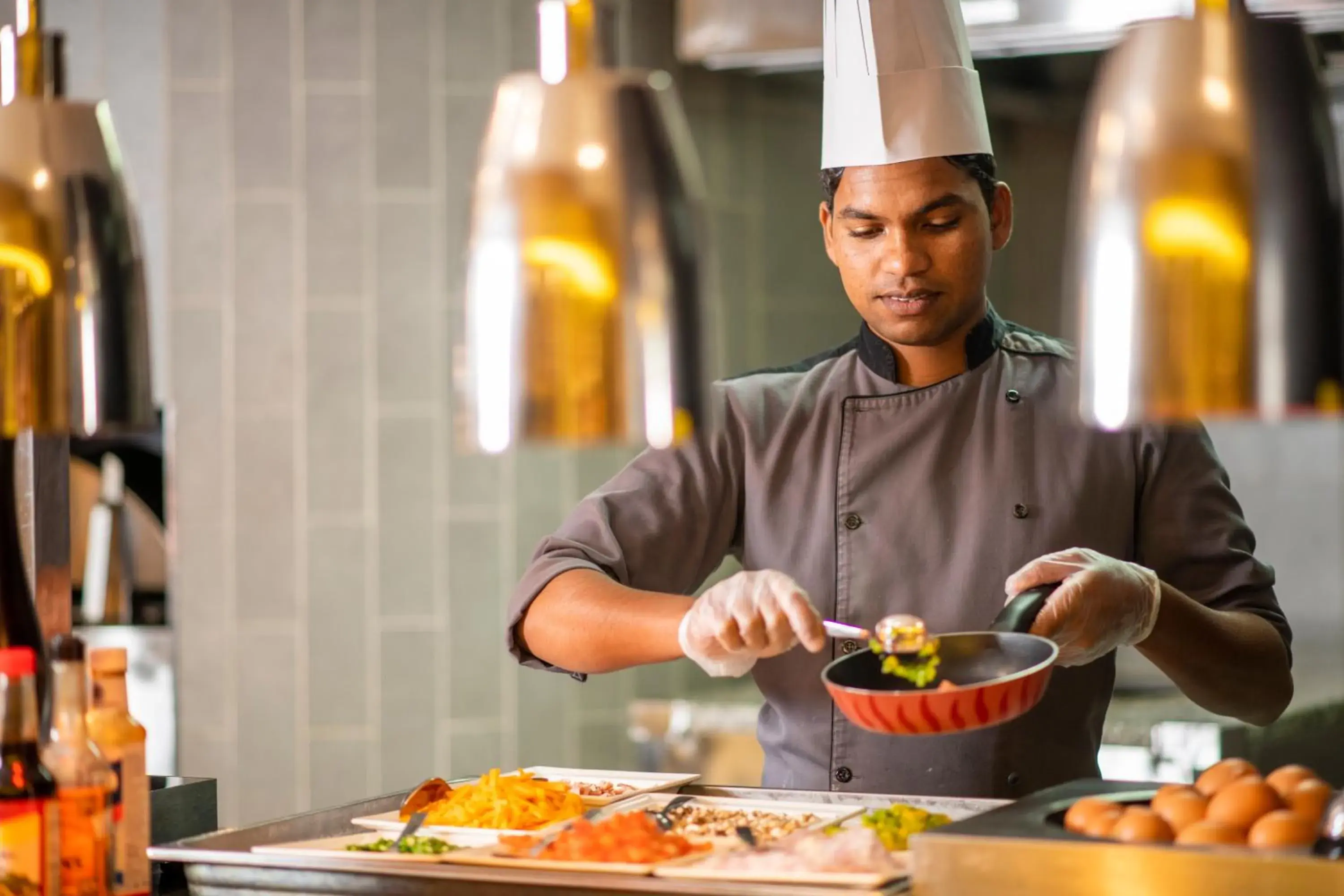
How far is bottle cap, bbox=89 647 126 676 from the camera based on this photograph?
5.37 ft

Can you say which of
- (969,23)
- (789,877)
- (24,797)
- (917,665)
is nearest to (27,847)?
(24,797)

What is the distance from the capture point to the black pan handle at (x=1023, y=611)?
6.07ft

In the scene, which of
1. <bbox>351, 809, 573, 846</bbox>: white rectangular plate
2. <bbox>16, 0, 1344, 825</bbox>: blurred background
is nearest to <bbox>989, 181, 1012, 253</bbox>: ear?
<bbox>351, 809, 573, 846</bbox>: white rectangular plate

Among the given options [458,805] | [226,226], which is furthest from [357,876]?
[226,226]

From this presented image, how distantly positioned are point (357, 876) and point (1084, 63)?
2.95m

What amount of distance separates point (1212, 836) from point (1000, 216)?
121 cm

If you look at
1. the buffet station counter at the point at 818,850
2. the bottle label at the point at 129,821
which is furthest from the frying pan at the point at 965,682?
the bottle label at the point at 129,821

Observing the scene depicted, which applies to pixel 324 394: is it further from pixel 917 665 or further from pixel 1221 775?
pixel 1221 775

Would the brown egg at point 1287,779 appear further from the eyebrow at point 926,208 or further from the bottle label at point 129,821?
the bottle label at point 129,821

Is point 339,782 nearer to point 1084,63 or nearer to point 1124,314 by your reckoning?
point 1084,63

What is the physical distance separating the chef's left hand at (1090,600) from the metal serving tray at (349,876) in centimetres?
24

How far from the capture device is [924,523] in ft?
7.72

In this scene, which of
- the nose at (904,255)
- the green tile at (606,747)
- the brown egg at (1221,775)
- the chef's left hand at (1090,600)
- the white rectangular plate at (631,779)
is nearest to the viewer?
the brown egg at (1221,775)

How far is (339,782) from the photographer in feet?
13.3
